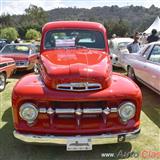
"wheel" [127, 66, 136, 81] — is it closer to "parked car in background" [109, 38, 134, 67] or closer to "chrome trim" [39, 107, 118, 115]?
"parked car in background" [109, 38, 134, 67]

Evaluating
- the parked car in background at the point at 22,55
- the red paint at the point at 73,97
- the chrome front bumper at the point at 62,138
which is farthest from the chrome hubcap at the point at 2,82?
the chrome front bumper at the point at 62,138

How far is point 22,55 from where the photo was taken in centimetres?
1179

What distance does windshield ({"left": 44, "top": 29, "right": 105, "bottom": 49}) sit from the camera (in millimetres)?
5773

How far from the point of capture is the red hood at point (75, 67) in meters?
4.18

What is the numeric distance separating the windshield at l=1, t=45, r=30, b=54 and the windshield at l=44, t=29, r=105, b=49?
667 cm

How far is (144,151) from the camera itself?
15.0 ft

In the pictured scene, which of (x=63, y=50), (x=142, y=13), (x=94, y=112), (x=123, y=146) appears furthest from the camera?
(x=142, y=13)

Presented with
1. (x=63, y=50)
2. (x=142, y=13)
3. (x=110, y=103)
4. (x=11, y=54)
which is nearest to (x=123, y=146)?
(x=110, y=103)

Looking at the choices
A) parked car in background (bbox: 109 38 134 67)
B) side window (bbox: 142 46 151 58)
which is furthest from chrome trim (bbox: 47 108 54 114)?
parked car in background (bbox: 109 38 134 67)

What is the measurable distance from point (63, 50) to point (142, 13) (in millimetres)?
92694

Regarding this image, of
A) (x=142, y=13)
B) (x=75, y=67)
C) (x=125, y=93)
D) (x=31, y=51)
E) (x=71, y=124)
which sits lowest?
(x=142, y=13)

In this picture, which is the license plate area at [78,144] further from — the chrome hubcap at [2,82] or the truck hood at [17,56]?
the truck hood at [17,56]

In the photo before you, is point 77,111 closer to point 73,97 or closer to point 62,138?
point 73,97

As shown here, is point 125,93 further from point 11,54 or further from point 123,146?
point 11,54
